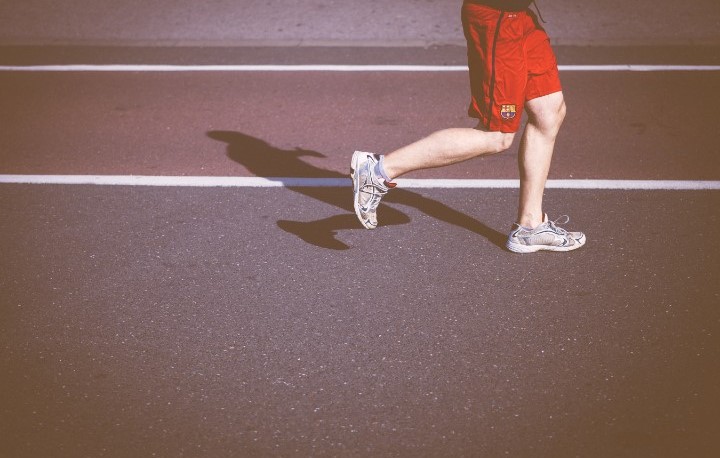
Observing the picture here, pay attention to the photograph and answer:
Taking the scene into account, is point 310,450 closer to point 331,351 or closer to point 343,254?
point 331,351

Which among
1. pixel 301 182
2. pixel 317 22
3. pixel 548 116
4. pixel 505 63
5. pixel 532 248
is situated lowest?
pixel 301 182

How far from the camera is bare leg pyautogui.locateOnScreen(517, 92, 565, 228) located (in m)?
4.15

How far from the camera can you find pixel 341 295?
394cm

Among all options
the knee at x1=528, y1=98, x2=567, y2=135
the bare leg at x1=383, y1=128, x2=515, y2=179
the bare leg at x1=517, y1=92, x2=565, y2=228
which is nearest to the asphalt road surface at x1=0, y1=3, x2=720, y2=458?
the bare leg at x1=517, y1=92, x2=565, y2=228

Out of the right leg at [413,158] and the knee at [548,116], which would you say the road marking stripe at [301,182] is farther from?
the knee at [548,116]

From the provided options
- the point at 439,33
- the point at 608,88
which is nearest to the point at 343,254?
the point at 608,88

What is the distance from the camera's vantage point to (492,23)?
3.90 metres

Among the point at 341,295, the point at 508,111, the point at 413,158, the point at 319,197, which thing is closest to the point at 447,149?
the point at 413,158

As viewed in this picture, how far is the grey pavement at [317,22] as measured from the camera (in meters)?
8.87

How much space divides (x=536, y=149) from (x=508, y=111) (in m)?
0.32

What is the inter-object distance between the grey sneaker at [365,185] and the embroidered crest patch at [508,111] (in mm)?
775

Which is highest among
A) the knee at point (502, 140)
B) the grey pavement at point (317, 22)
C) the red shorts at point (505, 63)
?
the red shorts at point (505, 63)

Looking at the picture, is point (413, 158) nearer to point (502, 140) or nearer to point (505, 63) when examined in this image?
point (502, 140)

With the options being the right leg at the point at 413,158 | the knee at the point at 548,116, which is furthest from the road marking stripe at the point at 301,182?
the knee at the point at 548,116
